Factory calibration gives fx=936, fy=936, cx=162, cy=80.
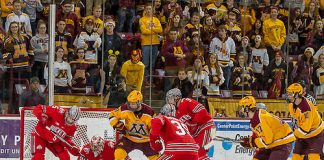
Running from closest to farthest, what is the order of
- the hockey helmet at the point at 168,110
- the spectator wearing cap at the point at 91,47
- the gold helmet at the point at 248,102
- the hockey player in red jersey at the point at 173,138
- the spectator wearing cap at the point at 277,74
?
the hockey player in red jersey at the point at 173,138 → the hockey helmet at the point at 168,110 → the gold helmet at the point at 248,102 → the spectator wearing cap at the point at 91,47 → the spectator wearing cap at the point at 277,74

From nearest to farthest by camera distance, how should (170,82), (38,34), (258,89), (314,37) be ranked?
(38,34) → (170,82) → (258,89) → (314,37)

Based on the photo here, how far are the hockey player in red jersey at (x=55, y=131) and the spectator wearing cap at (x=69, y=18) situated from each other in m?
1.66

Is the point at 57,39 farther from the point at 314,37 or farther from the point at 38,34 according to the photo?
the point at 314,37

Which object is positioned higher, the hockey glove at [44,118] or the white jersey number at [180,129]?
the white jersey number at [180,129]

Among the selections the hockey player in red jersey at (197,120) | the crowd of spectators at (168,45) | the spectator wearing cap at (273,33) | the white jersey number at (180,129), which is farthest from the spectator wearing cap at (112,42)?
the white jersey number at (180,129)

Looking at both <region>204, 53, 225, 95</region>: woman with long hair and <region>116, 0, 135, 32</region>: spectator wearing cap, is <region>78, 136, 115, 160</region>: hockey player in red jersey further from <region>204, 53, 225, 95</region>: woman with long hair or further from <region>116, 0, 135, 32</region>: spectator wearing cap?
<region>204, 53, 225, 95</region>: woman with long hair

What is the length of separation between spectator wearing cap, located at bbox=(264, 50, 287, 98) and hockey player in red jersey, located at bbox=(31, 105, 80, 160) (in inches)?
147

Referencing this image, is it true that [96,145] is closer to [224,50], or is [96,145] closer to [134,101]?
[134,101]

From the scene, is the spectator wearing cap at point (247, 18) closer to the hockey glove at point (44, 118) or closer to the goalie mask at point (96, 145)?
the hockey glove at point (44, 118)

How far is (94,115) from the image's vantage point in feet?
42.1

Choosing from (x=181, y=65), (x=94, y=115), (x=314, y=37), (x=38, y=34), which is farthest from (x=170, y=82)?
(x=314, y=37)

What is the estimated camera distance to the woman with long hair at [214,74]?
13852 mm

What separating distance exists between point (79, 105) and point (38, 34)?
1.13 metres

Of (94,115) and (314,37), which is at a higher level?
(314,37)
